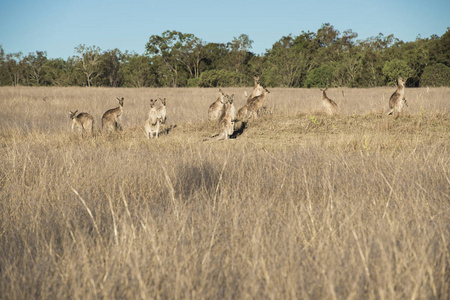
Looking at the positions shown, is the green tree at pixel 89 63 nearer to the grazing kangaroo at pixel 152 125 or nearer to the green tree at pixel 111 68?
the green tree at pixel 111 68

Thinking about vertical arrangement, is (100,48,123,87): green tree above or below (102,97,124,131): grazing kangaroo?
above

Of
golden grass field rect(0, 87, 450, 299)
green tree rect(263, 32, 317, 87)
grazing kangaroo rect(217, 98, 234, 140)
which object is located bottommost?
golden grass field rect(0, 87, 450, 299)

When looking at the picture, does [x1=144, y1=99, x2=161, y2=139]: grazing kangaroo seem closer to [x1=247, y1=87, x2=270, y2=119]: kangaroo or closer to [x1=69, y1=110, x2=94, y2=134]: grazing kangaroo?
[x1=69, y1=110, x2=94, y2=134]: grazing kangaroo

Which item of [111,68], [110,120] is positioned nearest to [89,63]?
[111,68]

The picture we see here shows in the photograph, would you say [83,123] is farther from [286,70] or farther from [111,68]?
[111,68]

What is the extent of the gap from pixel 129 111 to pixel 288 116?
23.5ft

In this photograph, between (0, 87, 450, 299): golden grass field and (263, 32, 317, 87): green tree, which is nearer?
(0, 87, 450, 299): golden grass field

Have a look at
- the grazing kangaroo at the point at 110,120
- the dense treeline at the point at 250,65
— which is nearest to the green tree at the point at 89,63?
the dense treeline at the point at 250,65

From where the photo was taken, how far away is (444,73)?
34094mm

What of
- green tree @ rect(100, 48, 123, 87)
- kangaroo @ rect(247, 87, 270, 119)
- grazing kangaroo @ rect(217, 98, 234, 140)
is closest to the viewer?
grazing kangaroo @ rect(217, 98, 234, 140)

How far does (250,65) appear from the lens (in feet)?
192

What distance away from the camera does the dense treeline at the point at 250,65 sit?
38.0m

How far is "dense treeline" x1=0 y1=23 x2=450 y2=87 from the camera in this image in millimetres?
38000

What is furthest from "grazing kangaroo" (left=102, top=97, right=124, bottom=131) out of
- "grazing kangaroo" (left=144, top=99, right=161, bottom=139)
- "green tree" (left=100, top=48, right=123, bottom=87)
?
"green tree" (left=100, top=48, right=123, bottom=87)
